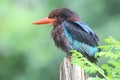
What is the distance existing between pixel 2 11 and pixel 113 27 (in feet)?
6.62

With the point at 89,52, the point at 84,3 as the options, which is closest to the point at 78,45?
the point at 89,52

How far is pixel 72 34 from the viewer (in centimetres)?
599

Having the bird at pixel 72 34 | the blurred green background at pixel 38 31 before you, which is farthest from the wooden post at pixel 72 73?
the blurred green background at pixel 38 31

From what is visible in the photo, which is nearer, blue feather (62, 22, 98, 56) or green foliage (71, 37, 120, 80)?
green foliage (71, 37, 120, 80)

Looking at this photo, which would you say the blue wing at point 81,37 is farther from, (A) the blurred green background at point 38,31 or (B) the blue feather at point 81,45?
(A) the blurred green background at point 38,31

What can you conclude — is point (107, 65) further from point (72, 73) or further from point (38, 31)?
point (38, 31)

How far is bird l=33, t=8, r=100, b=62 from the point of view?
19.2ft

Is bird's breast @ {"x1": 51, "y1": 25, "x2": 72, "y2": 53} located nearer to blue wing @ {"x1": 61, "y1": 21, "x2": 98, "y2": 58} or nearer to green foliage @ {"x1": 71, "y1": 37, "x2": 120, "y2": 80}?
blue wing @ {"x1": 61, "y1": 21, "x2": 98, "y2": 58}

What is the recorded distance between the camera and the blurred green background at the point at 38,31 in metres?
9.39

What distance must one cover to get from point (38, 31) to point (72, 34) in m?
3.67

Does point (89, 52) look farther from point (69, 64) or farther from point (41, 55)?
point (41, 55)

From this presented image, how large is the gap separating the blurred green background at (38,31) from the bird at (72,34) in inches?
110

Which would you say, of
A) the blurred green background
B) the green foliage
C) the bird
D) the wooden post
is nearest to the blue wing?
the bird

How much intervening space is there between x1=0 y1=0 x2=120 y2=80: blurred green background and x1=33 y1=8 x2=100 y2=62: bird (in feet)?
9.20
